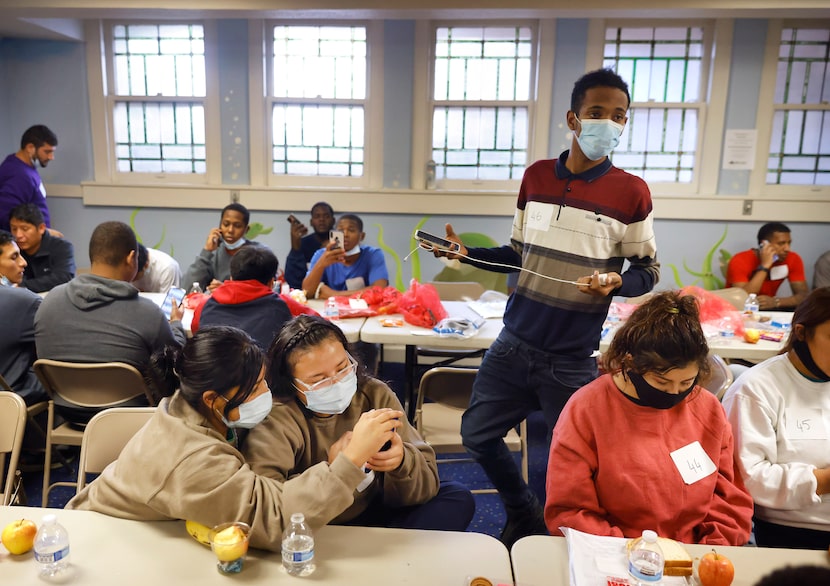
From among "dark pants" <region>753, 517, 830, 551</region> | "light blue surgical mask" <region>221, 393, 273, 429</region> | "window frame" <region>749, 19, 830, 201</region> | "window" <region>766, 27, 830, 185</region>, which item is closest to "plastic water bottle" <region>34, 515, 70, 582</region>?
"light blue surgical mask" <region>221, 393, 273, 429</region>

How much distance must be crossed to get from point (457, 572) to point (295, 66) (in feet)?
16.3

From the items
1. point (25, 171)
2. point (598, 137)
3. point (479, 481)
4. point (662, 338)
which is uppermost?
point (598, 137)

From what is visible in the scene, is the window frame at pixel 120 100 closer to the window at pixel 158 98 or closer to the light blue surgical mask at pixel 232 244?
the window at pixel 158 98

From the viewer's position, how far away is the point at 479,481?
10.2 feet

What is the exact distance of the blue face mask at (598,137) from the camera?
Answer: 1.95 m

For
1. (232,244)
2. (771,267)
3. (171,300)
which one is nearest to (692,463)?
(171,300)

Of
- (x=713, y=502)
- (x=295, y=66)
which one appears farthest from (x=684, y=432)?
(x=295, y=66)

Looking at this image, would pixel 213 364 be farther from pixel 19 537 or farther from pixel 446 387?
pixel 446 387

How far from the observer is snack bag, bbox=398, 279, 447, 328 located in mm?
3256

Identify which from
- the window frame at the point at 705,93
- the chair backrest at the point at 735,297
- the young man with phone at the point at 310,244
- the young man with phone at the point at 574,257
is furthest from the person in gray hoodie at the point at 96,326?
the window frame at the point at 705,93

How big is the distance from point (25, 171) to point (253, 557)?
15.9 ft

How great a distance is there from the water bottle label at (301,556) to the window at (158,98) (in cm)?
488

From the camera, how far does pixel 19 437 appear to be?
5.93 feet

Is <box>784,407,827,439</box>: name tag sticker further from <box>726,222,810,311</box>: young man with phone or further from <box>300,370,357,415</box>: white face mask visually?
<box>726,222,810,311</box>: young man with phone
